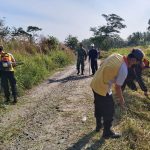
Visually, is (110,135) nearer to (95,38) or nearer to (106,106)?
(106,106)

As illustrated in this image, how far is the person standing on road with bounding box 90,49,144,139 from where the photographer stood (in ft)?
22.1

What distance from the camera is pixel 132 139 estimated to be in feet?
25.2

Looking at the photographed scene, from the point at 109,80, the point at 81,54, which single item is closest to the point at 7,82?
the point at 109,80

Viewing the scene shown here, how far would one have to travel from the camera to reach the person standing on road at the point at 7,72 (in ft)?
37.1

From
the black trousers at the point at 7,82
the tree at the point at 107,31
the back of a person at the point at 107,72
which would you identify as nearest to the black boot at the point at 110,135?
the back of a person at the point at 107,72

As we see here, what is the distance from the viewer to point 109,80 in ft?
23.0

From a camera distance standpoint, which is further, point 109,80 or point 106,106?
point 106,106

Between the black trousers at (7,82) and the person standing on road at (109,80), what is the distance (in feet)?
14.8

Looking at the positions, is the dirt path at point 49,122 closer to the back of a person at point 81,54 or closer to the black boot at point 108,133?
the black boot at point 108,133

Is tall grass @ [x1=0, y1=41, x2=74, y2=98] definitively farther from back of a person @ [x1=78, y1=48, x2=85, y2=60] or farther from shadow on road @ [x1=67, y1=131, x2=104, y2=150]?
shadow on road @ [x1=67, y1=131, x2=104, y2=150]

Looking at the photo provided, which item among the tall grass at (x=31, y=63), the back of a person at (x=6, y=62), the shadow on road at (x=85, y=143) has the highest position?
the back of a person at (x=6, y=62)

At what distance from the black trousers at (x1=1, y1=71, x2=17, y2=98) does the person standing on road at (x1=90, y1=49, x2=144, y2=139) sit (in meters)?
4.52

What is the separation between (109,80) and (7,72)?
207 inches

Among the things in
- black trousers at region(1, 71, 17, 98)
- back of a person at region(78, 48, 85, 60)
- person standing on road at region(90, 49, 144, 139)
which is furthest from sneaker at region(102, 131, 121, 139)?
back of a person at region(78, 48, 85, 60)
